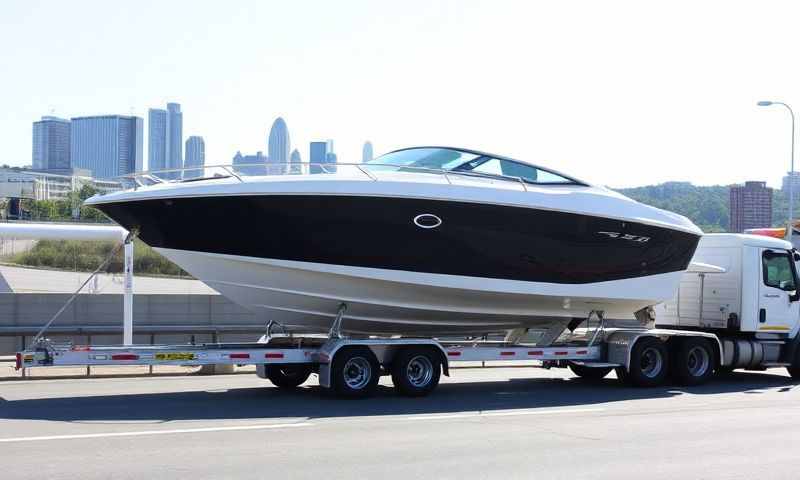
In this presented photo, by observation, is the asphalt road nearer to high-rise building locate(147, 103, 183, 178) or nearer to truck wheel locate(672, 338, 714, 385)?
truck wheel locate(672, 338, 714, 385)

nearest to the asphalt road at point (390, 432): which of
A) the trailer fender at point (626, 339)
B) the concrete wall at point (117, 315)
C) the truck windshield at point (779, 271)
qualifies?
the trailer fender at point (626, 339)

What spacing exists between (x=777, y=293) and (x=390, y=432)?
993 centimetres

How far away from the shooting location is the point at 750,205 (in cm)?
6231

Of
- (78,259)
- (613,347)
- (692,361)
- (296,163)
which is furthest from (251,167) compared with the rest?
(78,259)

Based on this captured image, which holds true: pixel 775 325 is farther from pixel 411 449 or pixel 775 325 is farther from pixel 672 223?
pixel 411 449

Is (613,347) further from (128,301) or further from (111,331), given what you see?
(111,331)

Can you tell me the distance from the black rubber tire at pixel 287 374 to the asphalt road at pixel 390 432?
21 cm

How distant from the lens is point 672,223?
612 inches

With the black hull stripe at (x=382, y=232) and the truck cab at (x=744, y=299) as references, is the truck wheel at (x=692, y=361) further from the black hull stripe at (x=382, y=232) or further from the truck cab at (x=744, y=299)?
the black hull stripe at (x=382, y=232)

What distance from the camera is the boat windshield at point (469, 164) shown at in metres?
13.9

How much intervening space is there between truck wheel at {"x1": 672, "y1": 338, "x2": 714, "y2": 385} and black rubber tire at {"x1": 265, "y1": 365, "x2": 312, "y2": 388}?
624 cm

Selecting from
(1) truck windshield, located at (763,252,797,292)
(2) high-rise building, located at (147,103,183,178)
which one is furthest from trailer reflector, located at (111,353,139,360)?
(2) high-rise building, located at (147,103,183,178)

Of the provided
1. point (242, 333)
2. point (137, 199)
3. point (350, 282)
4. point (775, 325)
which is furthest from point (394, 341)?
point (242, 333)

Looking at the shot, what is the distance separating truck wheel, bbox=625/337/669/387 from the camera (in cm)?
1497
